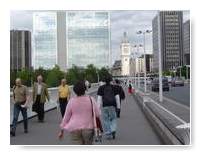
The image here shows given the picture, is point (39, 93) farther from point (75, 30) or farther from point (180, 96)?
point (180, 96)

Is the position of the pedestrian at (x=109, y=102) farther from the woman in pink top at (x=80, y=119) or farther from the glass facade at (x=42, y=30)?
the woman in pink top at (x=80, y=119)

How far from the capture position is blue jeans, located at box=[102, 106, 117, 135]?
10312mm

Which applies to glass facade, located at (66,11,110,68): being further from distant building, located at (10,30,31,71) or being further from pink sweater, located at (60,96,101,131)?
pink sweater, located at (60,96,101,131)

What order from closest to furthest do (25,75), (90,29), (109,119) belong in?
(109,119) → (90,29) → (25,75)

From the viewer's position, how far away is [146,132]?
11750 mm

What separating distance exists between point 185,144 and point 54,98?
1615cm

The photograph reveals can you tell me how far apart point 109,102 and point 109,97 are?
13 cm

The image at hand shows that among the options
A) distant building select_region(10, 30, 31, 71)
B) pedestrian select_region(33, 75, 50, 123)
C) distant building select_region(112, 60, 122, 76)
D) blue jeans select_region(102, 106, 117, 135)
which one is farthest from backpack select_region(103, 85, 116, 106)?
distant building select_region(112, 60, 122, 76)

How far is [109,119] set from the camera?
10594mm

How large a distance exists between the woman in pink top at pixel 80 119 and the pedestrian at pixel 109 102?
400cm

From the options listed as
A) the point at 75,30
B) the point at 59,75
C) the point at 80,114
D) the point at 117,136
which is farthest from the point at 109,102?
the point at 59,75
